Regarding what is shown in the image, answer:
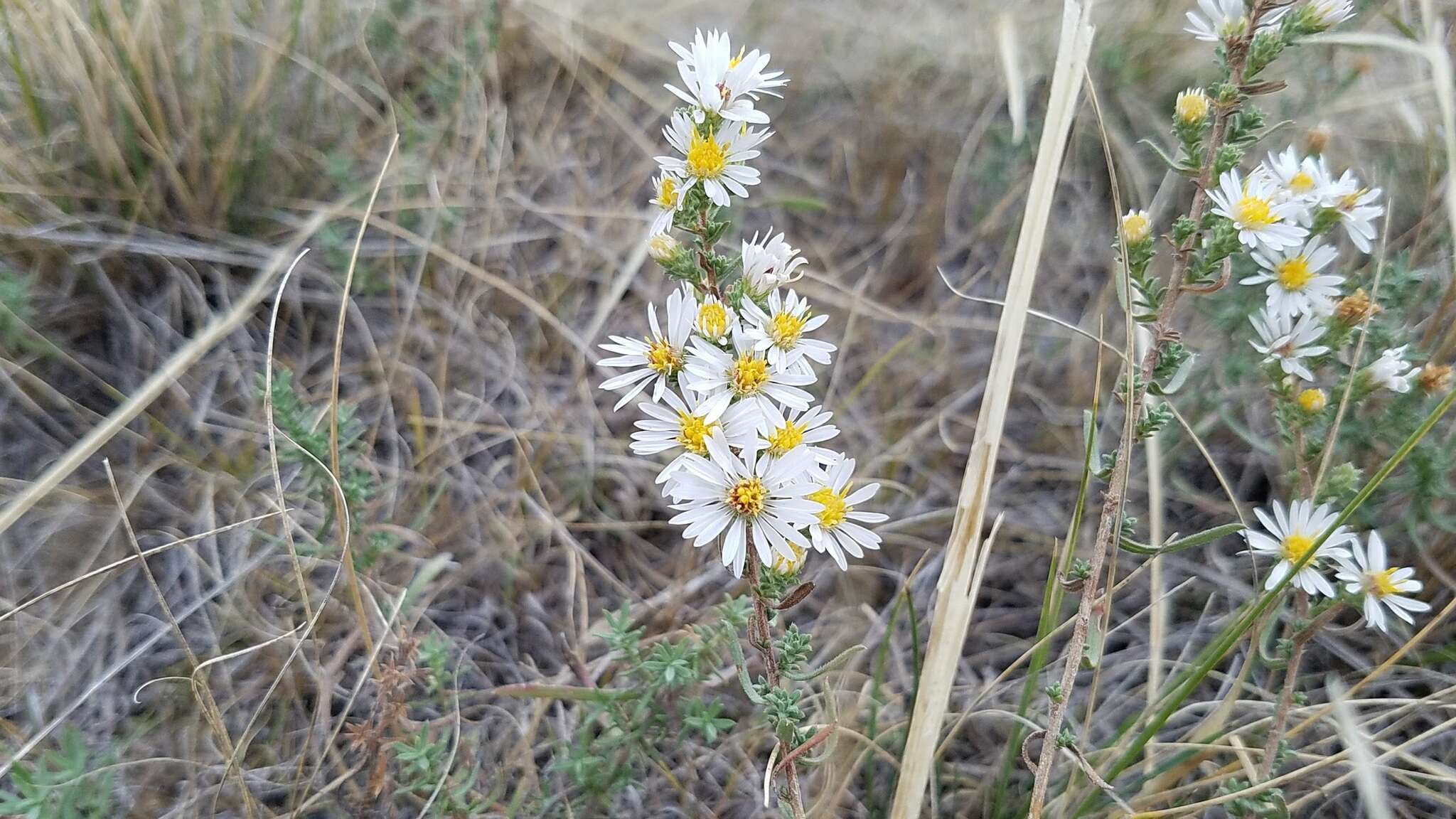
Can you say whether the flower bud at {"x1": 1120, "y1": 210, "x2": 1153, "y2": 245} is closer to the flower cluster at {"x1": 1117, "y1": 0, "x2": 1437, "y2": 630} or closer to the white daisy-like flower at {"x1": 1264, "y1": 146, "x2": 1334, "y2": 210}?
the flower cluster at {"x1": 1117, "y1": 0, "x2": 1437, "y2": 630}

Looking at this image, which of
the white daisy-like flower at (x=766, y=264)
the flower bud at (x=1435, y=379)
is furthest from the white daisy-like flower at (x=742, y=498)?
the flower bud at (x=1435, y=379)

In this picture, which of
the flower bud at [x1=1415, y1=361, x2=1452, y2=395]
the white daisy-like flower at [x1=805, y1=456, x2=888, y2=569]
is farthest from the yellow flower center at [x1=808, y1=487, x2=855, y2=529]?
the flower bud at [x1=1415, y1=361, x2=1452, y2=395]

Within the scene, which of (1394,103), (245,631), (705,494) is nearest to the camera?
(705,494)

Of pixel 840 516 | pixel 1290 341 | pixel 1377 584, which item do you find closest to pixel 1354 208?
pixel 1290 341

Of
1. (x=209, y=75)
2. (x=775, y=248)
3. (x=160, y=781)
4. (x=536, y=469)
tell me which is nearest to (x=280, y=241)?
(x=209, y=75)

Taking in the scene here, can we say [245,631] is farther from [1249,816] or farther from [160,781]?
[1249,816]

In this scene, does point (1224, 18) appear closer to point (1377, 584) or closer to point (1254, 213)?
point (1254, 213)
